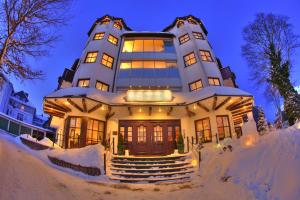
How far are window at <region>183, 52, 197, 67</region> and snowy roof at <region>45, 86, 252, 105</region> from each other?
484 centimetres

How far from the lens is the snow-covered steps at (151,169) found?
11781mm

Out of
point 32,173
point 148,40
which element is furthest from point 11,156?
point 148,40

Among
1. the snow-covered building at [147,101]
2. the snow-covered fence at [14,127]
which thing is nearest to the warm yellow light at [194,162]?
the snow-covered building at [147,101]

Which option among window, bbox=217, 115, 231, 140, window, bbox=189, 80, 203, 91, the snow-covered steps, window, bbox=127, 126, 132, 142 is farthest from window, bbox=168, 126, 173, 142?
window, bbox=189, 80, 203, 91

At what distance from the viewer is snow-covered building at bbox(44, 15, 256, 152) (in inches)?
672

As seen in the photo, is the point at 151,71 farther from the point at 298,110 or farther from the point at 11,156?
the point at 11,156

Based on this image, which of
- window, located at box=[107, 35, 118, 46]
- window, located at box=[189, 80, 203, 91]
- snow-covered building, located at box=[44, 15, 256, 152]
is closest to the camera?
snow-covered building, located at box=[44, 15, 256, 152]

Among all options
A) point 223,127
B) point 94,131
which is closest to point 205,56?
point 223,127

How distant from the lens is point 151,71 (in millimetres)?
21750

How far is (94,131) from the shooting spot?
17.9m

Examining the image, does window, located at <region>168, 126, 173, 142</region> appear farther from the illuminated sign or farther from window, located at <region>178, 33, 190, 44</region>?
window, located at <region>178, 33, 190, 44</region>

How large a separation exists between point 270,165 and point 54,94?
13804mm

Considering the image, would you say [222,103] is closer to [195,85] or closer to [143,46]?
[195,85]

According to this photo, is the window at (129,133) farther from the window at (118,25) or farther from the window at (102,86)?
the window at (118,25)
